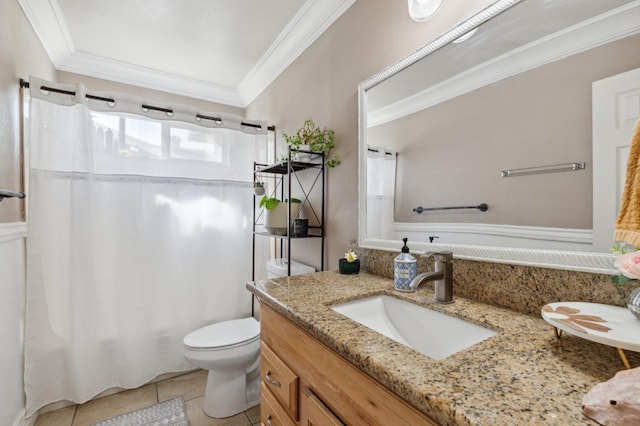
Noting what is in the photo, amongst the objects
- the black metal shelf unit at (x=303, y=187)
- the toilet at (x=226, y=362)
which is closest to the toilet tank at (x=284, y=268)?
the toilet at (x=226, y=362)

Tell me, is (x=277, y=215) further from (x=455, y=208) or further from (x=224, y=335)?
(x=455, y=208)

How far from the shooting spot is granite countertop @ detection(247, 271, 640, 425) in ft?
1.38

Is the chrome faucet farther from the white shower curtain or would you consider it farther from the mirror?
the white shower curtain

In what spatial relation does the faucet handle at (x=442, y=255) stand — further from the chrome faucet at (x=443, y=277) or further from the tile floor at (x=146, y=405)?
the tile floor at (x=146, y=405)

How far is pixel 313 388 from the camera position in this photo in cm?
78

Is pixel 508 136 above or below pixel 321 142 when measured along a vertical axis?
below

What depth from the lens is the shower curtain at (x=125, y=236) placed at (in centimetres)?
172

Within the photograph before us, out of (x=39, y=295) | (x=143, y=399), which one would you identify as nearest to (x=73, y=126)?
(x=39, y=295)

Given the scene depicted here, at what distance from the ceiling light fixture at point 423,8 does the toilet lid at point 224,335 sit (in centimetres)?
186

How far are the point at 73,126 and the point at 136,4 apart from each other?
843mm

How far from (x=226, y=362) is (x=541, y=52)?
1.98m

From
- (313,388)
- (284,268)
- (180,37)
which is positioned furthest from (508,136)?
(180,37)

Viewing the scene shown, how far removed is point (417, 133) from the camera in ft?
3.88

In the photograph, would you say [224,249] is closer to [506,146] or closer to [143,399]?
[143,399]
